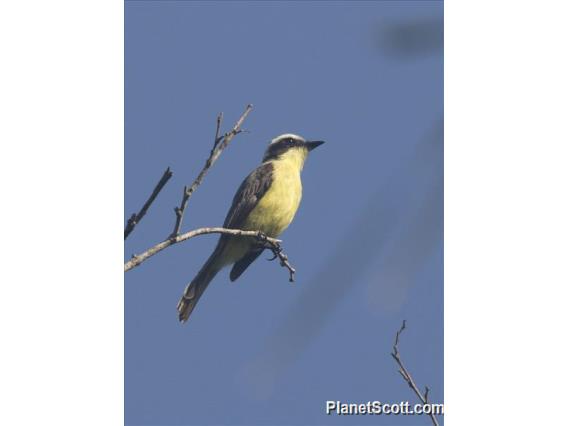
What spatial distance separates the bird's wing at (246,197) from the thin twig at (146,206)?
2.81 m

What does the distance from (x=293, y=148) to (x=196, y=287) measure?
4.82ft

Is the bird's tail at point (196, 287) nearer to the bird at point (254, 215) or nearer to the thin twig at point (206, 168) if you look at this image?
the bird at point (254, 215)

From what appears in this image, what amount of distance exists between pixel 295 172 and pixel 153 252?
3.06 m

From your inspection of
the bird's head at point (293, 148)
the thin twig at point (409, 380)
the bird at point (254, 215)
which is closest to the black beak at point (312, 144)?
the bird's head at point (293, 148)

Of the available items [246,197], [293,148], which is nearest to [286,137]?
[293,148]

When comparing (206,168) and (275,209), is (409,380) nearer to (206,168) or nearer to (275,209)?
(206,168)

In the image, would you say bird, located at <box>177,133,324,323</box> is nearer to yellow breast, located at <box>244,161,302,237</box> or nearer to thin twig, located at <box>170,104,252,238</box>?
yellow breast, located at <box>244,161,302,237</box>

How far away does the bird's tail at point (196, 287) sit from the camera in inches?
→ 159

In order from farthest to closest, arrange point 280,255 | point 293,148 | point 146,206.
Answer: point 293,148 → point 280,255 → point 146,206

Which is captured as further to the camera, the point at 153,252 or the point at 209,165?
the point at 209,165

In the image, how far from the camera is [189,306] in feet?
13.5

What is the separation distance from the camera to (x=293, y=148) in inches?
223
